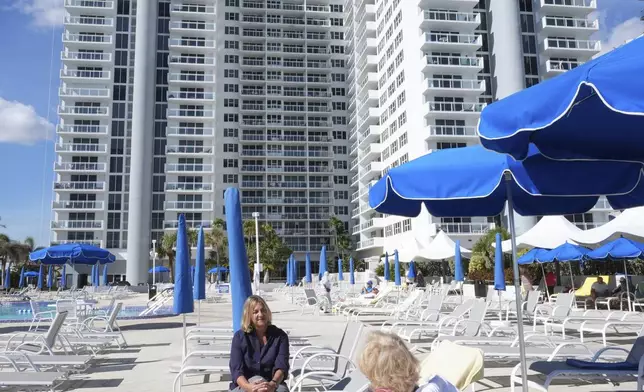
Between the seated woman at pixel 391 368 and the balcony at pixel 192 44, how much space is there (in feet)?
225

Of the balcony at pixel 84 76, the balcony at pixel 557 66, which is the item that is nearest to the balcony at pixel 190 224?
the balcony at pixel 84 76

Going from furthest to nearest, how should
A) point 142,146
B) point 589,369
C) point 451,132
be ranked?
point 142,146 → point 451,132 → point 589,369

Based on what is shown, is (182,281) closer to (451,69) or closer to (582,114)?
(582,114)

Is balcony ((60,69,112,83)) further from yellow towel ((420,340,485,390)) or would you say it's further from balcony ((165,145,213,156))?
yellow towel ((420,340,485,390))

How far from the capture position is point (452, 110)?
165ft

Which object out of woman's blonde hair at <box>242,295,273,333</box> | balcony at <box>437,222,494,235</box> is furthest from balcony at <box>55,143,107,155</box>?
woman's blonde hair at <box>242,295,273,333</box>

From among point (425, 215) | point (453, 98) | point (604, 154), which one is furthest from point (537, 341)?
point (453, 98)

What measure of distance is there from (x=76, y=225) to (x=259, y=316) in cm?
6447

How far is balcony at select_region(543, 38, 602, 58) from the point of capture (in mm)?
54312

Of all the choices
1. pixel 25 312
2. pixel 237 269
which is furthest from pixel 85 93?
pixel 237 269

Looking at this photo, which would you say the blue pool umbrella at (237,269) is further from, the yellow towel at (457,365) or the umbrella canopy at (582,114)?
the umbrella canopy at (582,114)

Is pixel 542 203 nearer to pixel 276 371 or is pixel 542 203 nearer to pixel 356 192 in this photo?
pixel 276 371

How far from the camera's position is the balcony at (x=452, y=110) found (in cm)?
4981

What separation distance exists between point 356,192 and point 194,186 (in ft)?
64.9
